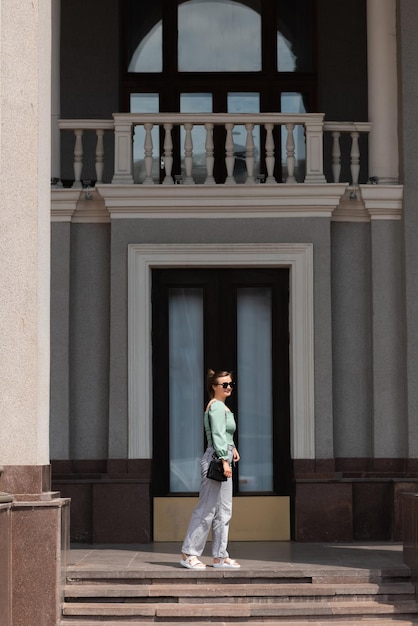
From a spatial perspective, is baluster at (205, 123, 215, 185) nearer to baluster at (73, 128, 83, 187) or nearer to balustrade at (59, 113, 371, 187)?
balustrade at (59, 113, 371, 187)

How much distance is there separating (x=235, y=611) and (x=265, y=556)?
6.90ft

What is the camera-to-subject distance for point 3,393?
1055 centimetres

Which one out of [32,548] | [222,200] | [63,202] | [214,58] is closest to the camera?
[32,548]

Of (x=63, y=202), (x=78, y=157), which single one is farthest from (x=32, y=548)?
(x=78, y=157)

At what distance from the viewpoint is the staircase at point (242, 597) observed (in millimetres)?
11188

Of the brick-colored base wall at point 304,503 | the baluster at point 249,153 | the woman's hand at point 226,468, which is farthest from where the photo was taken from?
the baluster at point 249,153

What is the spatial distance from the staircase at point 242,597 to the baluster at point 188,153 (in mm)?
5422

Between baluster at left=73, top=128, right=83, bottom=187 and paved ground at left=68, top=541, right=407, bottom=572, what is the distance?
14.8 feet

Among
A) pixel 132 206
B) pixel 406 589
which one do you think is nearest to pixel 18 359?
pixel 406 589

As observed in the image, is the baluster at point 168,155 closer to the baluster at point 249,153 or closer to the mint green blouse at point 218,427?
the baluster at point 249,153

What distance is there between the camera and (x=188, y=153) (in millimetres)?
15609

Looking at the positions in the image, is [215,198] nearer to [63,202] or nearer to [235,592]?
[63,202]

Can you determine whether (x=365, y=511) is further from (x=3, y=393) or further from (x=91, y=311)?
(x=3, y=393)

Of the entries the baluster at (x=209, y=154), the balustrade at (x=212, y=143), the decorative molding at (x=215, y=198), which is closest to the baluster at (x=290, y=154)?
the balustrade at (x=212, y=143)
